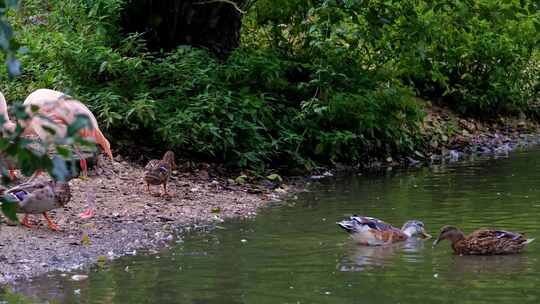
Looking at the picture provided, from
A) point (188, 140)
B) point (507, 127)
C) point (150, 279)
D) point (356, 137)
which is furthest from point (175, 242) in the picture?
point (507, 127)

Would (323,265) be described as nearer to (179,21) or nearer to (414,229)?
(414,229)

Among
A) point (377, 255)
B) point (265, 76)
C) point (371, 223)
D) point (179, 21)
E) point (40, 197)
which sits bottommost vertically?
point (377, 255)

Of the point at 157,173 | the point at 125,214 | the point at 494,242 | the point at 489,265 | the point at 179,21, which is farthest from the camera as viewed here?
the point at 179,21

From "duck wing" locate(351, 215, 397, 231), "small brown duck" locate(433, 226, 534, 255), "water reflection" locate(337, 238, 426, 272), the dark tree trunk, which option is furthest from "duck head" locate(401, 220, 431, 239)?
the dark tree trunk

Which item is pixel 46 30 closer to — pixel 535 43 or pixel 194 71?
pixel 194 71

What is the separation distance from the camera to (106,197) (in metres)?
12.1

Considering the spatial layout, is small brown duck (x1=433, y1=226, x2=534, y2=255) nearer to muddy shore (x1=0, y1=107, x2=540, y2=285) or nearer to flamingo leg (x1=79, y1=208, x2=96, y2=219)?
muddy shore (x1=0, y1=107, x2=540, y2=285)

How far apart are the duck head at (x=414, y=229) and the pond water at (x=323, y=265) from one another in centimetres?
28

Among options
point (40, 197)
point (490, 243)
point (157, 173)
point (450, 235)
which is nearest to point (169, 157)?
point (157, 173)

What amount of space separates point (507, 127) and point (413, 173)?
5.71 metres

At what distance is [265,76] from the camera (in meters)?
15.3

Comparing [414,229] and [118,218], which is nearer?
[414,229]

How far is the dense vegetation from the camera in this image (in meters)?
14.0

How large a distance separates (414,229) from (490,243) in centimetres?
102
